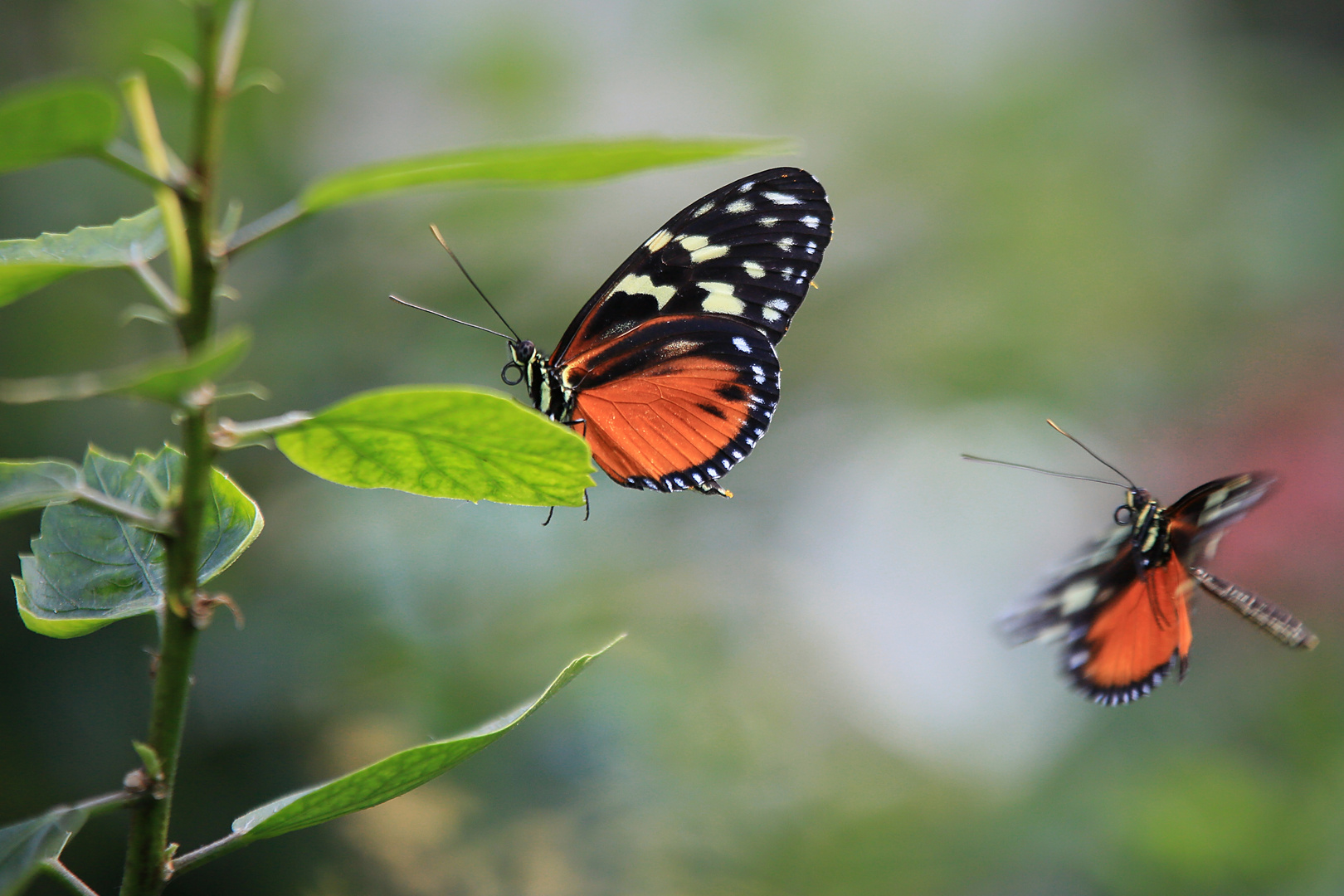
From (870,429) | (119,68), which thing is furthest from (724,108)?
(119,68)

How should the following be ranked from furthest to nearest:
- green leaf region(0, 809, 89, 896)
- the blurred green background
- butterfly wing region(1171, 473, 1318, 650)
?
the blurred green background
butterfly wing region(1171, 473, 1318, 650)
green leaf region(0, 809, 89, 896)

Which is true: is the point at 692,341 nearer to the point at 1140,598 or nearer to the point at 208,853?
the point at 1140,598

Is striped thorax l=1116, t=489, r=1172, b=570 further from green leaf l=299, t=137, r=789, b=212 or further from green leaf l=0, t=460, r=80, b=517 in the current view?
green leaf l=0, t=460, r=80, b=517

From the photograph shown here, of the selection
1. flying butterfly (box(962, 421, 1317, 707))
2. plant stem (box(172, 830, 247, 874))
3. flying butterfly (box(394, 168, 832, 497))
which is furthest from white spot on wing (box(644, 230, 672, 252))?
plant stem (box(172, 830, 247, 874))

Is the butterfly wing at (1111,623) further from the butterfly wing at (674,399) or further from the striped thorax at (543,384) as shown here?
the striped thorax at (543,384)

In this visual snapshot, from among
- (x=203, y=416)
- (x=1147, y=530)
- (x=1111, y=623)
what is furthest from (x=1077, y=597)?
(x=203, y=416)

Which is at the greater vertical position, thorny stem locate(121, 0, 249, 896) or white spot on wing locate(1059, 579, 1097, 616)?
thorny stem locate(121, 0, 249, 896)
